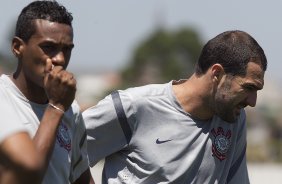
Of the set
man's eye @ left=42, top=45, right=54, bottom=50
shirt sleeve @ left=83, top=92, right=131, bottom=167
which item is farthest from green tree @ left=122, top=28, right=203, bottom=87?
man's eye @ left=42, top=45, right=54, bottom=50

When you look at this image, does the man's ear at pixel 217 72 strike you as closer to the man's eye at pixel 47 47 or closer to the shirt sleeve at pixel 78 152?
the shirt sleeve at pixel 78 152

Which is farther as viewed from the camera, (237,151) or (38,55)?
(237,151)

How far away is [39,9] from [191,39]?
217 feet

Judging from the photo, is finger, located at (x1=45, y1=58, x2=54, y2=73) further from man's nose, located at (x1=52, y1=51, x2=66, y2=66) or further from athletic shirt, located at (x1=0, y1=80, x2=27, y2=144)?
athletic shirt, located at (x1=0, y1=80, x2=27, y2=144)

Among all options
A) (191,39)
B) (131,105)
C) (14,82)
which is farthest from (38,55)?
(191,39)

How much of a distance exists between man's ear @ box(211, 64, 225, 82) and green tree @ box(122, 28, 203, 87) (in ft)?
206

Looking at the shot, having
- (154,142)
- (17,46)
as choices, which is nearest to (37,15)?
(17,46)

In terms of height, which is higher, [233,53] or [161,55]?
[233,53]

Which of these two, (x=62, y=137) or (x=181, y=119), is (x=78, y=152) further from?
(x=181, y=119)

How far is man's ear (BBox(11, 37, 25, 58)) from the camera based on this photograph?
5352 millimetres

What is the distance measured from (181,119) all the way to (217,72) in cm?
40

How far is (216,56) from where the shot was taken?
661cm

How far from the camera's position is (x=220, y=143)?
672 centimetres

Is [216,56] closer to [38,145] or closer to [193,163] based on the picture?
[193,163]
